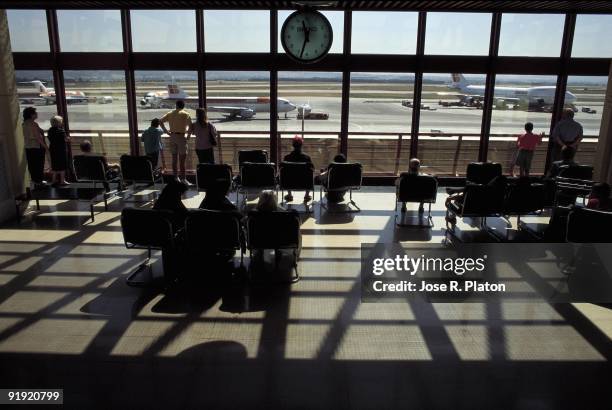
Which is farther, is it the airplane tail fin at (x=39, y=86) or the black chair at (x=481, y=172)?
the airplane tail fin at (x=39, y=86)

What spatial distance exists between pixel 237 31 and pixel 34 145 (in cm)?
424

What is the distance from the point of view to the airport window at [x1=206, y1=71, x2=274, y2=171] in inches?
370

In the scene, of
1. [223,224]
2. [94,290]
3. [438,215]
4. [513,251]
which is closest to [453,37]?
[438,215]

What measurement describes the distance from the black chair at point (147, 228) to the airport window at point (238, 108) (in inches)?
186

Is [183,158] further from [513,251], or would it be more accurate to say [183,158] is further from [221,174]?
[513,251]

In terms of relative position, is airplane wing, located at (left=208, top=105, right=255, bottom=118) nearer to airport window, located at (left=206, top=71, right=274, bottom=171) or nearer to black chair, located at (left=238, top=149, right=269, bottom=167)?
airport window, located at (left=206, top=71, right=274, bottom=171)

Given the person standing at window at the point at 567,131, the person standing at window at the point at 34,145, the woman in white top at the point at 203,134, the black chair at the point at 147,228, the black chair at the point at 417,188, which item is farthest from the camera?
the woman in white top at the point at 203,134

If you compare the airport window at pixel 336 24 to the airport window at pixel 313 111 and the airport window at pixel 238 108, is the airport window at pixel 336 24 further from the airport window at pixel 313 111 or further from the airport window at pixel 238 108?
the airport window at pixel 238 108

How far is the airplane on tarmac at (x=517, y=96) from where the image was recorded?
953 centimetres

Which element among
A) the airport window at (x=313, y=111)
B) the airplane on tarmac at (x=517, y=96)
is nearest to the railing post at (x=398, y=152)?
the airport window at (x=313, y=111)

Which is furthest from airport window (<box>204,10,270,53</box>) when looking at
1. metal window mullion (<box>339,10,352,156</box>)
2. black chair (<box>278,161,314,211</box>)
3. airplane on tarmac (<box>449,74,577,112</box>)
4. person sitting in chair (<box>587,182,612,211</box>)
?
person sitting in chair (<box>587,182,612,211</box>)

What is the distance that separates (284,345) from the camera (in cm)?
402

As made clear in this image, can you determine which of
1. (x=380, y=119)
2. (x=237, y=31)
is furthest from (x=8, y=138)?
(x=380, y=119)

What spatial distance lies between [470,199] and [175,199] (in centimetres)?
379
